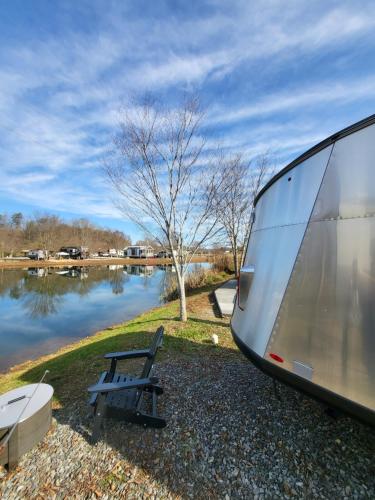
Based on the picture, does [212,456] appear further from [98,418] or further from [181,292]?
[181,292]

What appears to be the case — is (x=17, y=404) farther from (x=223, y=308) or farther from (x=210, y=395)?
(x=223, y=308)

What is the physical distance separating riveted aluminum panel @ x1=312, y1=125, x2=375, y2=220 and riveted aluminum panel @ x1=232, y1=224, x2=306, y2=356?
0.22 m

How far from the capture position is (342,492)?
74.0 inches

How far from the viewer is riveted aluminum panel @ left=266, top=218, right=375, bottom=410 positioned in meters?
1.36

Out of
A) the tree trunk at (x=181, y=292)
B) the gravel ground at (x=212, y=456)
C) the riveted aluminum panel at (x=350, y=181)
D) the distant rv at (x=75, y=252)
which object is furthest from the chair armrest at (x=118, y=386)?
the distant rv at (x=75, y=252)

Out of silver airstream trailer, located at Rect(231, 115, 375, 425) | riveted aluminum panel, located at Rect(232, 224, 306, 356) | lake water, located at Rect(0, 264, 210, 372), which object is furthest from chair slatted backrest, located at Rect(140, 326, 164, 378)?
lake water, located at Rect(0, 264, 210, 372)

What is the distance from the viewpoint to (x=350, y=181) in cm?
154

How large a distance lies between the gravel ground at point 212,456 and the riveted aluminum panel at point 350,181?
Result: 2076mm

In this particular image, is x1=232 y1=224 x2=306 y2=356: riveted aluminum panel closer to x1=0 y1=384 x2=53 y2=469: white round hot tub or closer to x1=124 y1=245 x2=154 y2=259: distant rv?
x1=0 y1=384 x2=53 y2=469: white round hot tub

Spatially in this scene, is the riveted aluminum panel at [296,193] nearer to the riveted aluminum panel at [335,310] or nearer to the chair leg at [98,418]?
the riveted aluminum panel at [335,310]

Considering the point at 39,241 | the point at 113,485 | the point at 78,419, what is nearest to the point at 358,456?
the point at 113,485

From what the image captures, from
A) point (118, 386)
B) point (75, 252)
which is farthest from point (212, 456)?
point (75, 252)

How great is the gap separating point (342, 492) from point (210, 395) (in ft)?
5.19

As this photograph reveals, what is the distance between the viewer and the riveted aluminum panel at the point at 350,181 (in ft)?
4.74
